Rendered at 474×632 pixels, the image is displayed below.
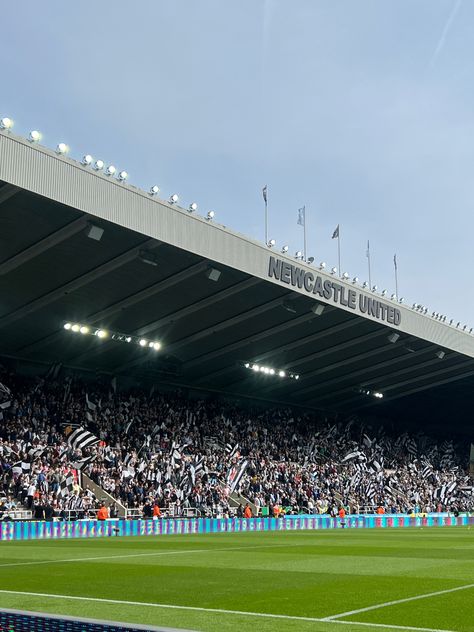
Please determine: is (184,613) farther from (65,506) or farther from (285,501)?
(285,501)

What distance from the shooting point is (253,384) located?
202 feet

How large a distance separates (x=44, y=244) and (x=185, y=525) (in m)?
13.9

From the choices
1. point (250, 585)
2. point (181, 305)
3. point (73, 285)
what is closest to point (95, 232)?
point (73, 285)

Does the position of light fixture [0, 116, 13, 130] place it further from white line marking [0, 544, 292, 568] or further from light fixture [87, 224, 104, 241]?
white line marking [0, 544, 292, 568]

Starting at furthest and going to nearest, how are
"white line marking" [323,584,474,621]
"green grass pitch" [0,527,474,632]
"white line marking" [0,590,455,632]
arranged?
"white line marking" [323,584,474,621], "green grass pitch" [0,527,474,632], "white line marking" [0,590,455,632]

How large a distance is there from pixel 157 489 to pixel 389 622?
36.6 metres

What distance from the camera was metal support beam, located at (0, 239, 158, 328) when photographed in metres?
36.0

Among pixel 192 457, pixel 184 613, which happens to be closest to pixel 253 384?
pixel 192 457

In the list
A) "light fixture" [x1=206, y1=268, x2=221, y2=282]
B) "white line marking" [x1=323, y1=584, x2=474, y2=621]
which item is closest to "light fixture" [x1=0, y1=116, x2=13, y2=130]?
"light fixture" [x1=206, y1=268, x2=221, y2=282]

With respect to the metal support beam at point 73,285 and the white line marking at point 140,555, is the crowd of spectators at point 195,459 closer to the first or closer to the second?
the metal support beam at point 73,285

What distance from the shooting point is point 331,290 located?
45062 mm

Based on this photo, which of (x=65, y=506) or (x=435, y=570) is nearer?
(x=435, y=570)

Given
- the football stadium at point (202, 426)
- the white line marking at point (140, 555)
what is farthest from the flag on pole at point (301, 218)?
the white line marking at point (140, 555)

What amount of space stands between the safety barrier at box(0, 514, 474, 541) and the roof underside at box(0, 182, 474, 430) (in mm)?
11063
